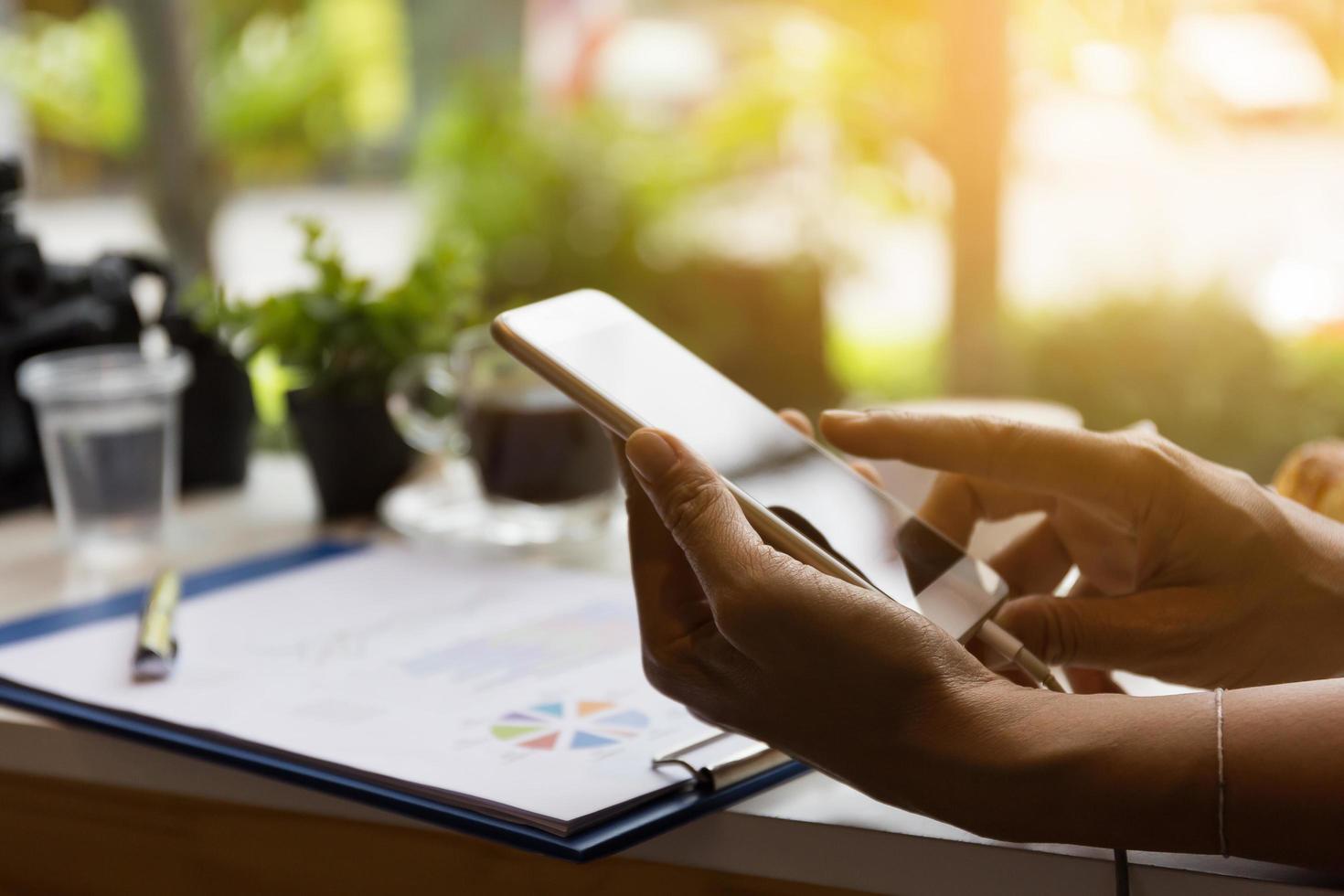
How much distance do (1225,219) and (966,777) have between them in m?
3.97

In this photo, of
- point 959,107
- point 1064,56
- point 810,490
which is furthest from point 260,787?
point 1064,56

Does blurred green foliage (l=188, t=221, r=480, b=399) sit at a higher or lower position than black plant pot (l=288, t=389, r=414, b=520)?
higher

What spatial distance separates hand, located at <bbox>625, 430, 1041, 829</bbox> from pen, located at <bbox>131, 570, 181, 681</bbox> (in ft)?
1.34

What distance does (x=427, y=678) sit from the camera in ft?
2.70

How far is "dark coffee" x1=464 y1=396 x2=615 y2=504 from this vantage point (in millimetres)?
1093

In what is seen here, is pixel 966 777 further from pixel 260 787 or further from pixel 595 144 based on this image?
pixel 595 144

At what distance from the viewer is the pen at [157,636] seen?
2.75 ft

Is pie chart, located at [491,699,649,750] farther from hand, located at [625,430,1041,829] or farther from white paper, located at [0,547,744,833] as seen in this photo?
hand, located at [625,430,1041,829]

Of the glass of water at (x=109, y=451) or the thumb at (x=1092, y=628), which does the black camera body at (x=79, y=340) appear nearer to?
the glass of water at (x=109, y=451)

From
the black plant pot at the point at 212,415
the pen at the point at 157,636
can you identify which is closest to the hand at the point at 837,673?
the pen at the point at 157,636

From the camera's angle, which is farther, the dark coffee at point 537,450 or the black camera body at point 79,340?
the black camera body at point 79,340

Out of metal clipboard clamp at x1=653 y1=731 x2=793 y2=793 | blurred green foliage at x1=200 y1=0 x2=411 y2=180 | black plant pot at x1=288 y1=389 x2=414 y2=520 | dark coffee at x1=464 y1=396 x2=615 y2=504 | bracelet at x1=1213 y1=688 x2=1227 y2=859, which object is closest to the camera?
bracelet at x1=1213 y1=688 x2=1227 y2=859

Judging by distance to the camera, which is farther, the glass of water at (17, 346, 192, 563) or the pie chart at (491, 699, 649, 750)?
the glass of water at (17, 346, 192, 563)

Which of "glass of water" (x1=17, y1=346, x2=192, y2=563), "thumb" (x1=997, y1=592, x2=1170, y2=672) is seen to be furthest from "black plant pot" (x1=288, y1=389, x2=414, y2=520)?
"thumb" (x1=997, y1=592, x2=1170, y2=672)
